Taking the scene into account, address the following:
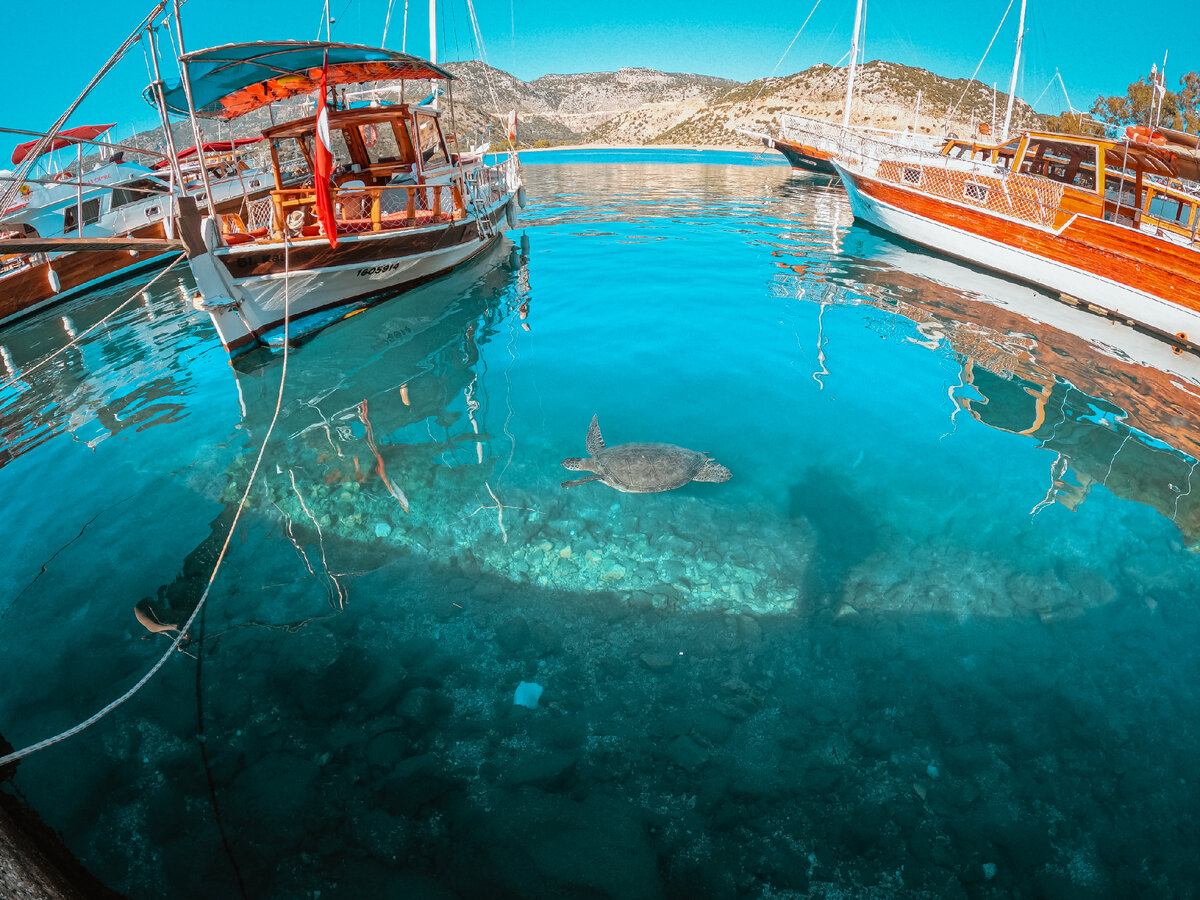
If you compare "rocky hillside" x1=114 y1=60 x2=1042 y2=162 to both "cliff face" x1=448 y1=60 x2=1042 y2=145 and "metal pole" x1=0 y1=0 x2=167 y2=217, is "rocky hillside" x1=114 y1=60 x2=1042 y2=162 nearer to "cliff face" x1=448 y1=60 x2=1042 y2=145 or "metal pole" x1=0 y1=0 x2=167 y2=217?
"cliff face" x1=448 y1=60 x2=1042 y2=145

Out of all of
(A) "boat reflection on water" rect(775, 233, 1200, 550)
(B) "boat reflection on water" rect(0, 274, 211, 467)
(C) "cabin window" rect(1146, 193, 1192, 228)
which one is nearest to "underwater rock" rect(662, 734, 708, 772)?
(A) "boat reflection on water" rect(775, 233, 1200, 550)

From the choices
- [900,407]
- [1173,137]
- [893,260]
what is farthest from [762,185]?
[900,407]

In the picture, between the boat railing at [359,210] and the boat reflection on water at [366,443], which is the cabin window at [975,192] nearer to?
the boat reflection on water at [366,443]

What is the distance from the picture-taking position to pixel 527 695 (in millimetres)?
3791

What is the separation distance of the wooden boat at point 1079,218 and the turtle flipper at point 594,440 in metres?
11.2

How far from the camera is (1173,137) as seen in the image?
11836mm

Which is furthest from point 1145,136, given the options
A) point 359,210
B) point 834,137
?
point 359,210

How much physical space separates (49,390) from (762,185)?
3505 cm

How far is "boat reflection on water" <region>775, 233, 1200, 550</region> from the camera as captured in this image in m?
6.14

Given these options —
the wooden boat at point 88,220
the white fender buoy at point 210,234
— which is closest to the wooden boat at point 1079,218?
the white fender buoy at point 210,234

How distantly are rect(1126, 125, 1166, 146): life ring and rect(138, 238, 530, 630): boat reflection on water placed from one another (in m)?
12.8

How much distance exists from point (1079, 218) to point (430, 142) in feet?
49.1

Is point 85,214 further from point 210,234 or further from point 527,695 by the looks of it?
point 527,695

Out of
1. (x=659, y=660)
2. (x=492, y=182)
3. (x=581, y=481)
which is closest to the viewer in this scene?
(x=659, y=660)
